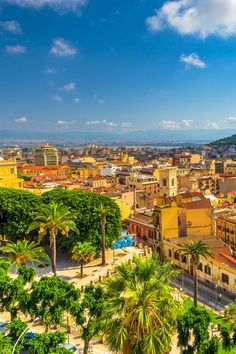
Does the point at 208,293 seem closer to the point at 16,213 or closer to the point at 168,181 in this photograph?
the point at 16,213

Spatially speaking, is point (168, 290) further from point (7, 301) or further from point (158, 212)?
point (158, 212)

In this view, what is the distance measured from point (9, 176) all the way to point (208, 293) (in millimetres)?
60756

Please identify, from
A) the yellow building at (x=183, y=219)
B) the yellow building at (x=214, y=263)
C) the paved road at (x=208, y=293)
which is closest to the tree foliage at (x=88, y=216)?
the yellow building at (x=214, y=263)

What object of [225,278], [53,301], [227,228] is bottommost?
[225,278]

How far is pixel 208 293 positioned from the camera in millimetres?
47938

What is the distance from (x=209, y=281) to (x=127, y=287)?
108 feet

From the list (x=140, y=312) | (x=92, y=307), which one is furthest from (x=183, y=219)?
(x=140, y=312)

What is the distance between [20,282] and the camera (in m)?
32.1

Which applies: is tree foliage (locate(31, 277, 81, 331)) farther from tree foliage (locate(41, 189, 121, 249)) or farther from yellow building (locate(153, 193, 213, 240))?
yellow building (locate(153, 193, 213, 240))

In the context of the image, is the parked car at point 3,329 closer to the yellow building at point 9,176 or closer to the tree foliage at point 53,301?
the tree foliage at point 53,301

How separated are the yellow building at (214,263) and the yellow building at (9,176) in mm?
42643

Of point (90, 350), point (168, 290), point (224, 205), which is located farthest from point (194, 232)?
point (168, 290)

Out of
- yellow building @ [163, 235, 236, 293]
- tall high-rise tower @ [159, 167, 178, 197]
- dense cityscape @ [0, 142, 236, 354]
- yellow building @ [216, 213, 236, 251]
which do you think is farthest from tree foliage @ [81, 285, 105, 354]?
tall high-rise tower @ [159, 167, 178, 197]

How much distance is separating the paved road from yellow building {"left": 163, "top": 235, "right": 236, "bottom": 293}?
798 millimetres
